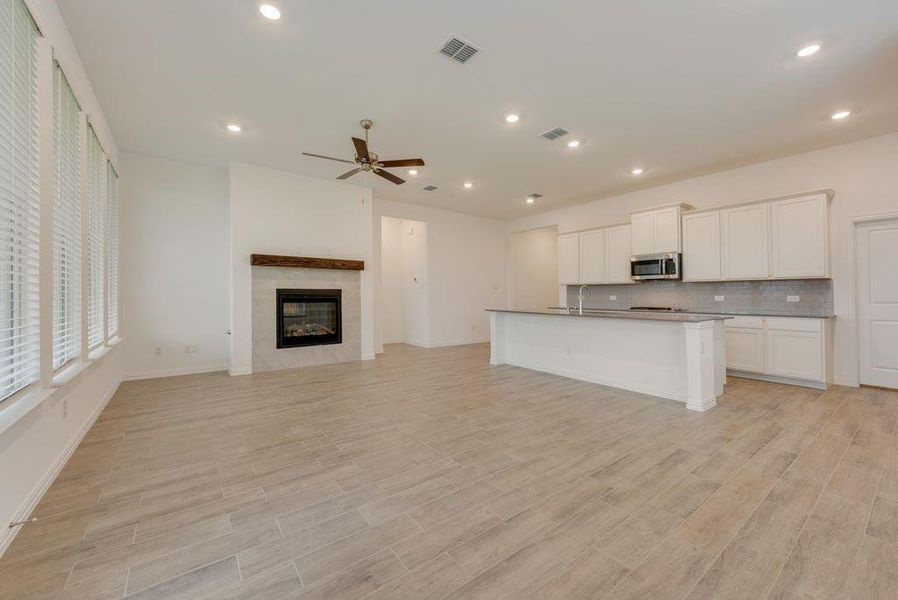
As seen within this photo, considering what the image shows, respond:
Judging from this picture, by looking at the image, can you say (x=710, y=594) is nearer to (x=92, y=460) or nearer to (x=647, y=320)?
(x=647, y=320)

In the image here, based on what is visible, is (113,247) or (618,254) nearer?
(113,247)

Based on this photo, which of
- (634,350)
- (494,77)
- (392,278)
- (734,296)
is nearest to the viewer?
(494,77)

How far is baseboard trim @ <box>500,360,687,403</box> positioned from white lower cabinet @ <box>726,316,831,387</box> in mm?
1931

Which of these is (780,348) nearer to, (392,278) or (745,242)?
(745,242)

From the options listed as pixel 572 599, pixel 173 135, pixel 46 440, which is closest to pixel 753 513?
pixel 572 599

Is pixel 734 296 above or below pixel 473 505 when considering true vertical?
above

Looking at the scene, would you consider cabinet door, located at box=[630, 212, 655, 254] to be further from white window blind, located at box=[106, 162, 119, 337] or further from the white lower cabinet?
white window blind, located at box=[106, 162, 119, 337]

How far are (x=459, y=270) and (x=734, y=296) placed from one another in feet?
17.0

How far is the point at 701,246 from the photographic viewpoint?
5.50 m

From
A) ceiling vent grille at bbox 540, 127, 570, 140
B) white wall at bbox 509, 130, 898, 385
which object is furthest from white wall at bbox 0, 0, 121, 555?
white wall at bbox 509, 130, 898, 385

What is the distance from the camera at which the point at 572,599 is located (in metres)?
1.39

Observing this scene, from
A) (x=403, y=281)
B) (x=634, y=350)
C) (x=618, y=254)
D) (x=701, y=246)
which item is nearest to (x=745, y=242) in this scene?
(x=701, y=246)

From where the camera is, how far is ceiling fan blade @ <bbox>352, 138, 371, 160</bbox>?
11.8 ft

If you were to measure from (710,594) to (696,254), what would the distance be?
5337 millimetres
